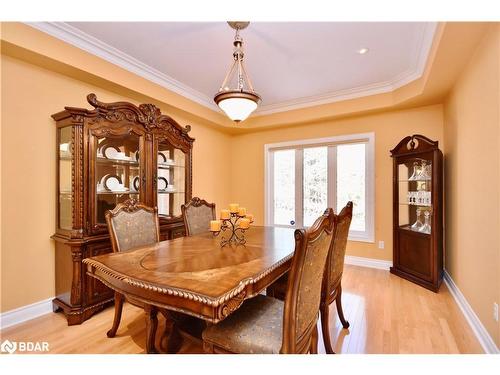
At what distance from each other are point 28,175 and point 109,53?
1398 mm

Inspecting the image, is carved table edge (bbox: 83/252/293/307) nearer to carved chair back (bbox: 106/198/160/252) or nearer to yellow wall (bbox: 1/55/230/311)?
carved chair back (bbox: 106/198/160/252)

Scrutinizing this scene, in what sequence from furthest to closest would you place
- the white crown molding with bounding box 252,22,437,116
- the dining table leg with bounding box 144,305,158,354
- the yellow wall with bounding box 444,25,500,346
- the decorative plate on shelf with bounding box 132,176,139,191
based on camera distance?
1. the decorative plate on shelf with bounding box 132,176,139,191
2. the white crown molding with bounding box 252,22,437,116
3. the yellow wall with bounding box 444,25,500,346
4. the dining table leg with bounding box 144,305,158,354

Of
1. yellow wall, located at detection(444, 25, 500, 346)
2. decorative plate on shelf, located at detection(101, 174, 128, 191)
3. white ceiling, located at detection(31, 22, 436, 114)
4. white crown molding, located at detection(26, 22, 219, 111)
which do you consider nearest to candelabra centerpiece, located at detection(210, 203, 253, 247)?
decorative plate on shelf, located at detection(101, 174, 128, 191)

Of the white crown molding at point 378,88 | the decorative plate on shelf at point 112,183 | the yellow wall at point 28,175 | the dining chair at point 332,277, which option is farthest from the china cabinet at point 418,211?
the yellow wall at point 28,175

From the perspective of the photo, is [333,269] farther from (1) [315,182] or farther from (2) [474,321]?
(1) [315,182]

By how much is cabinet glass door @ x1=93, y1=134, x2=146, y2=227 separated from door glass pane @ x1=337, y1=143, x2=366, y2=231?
2880 mm

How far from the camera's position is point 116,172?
257 centimetres

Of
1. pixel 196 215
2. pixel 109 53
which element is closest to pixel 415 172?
pixel 196 215

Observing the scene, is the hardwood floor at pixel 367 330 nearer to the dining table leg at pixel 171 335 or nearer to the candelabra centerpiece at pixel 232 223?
the dining table leg at pixel 171 335

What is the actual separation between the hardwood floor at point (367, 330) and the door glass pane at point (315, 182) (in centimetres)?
170

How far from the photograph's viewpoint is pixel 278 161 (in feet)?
14.6

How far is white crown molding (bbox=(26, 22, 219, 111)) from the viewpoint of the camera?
81.7 inches

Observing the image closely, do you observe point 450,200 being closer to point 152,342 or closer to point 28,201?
point 152,342
